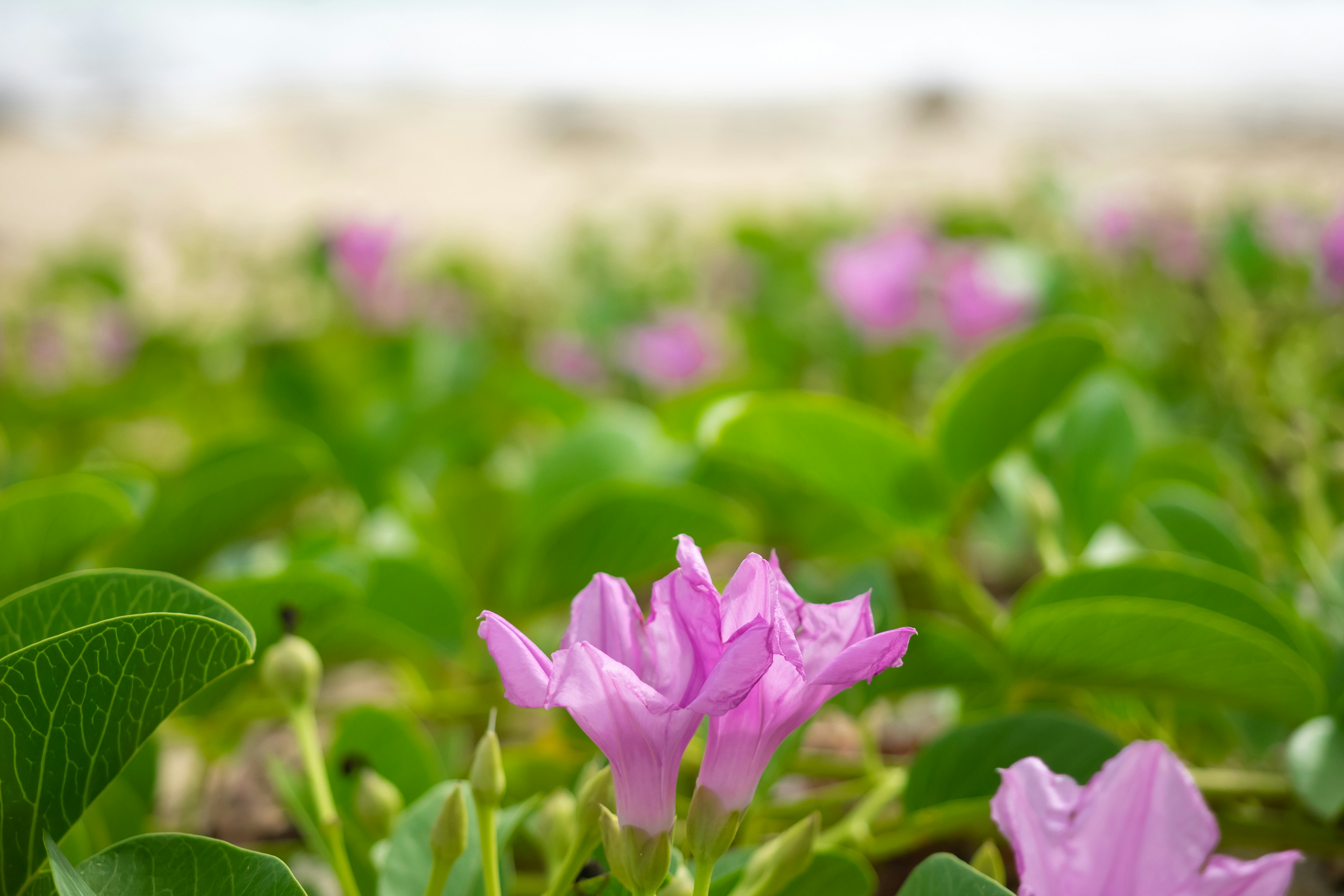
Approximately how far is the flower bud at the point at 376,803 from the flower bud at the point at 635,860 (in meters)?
0.20

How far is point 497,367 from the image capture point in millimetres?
1296

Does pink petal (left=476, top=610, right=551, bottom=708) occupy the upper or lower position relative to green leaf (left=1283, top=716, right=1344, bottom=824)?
upper

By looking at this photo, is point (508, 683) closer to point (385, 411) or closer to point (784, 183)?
point (385, 411)

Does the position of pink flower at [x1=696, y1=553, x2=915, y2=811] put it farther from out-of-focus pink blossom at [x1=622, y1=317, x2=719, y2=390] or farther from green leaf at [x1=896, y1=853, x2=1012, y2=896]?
out-of-focus pink blossom at [x1=622, y1=317, x2=719, y2=390]

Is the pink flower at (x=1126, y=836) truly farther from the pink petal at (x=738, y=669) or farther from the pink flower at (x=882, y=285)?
the pink flower at (x=882, y=285)

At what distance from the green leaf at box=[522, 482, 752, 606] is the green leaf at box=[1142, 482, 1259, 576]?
31cm

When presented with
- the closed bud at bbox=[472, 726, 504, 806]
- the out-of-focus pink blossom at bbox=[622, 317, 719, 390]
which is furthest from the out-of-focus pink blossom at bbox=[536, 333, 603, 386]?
the closed bud at bbox=[472, 726, 504, 806]

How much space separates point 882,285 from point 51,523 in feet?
3.41

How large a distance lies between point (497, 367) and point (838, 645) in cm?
93

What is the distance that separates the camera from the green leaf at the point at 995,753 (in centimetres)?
57

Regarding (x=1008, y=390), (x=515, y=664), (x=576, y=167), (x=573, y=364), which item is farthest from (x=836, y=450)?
(x=576, y=167)

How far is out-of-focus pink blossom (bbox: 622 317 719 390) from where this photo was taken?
5.00ft

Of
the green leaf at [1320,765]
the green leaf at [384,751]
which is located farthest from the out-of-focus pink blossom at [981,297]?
the green leaf at [384,751]

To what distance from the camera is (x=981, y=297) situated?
1.37 m
